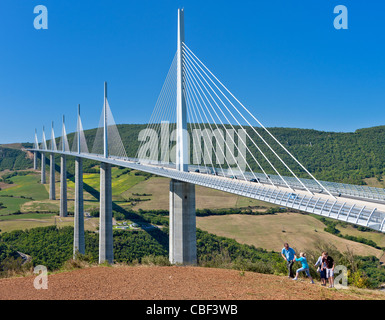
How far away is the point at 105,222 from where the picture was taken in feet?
122

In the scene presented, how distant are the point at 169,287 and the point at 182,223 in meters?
14.9

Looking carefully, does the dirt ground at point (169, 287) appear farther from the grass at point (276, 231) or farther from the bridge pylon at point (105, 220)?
the grass at point (276, 231)

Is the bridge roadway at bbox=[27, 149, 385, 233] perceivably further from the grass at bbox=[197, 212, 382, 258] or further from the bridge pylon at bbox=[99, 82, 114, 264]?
the grass at bbox=[197, 212, 382, 258]

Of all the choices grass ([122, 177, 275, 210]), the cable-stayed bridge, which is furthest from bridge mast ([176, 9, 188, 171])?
grass ([122, 177, 275, 210])

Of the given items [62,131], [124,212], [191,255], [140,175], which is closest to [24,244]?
[124,212]

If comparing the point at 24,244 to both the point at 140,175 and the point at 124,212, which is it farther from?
the point at 140,175

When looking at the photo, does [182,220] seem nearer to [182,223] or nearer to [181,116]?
[182,223]

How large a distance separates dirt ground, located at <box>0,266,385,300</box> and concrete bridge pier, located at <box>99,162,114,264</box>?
90.2 feet

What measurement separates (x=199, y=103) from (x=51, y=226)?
36918mm

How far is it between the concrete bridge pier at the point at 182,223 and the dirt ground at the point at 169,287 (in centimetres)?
1287

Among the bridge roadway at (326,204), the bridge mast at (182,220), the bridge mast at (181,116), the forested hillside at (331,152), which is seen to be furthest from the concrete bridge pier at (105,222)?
the forested hillside at (331,152)

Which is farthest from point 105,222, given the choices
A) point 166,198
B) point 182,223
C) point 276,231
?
point 166,198

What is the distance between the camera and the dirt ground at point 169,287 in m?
7.70

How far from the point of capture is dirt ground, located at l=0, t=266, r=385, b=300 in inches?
303
